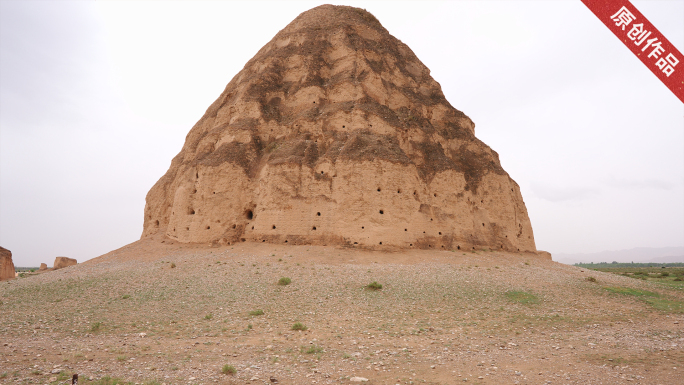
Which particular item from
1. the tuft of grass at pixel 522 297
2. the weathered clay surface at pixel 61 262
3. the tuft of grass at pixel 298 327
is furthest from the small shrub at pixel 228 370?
the weathered clay surface at pixel 61 262

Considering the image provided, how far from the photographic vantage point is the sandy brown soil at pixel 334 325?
7.98 metres

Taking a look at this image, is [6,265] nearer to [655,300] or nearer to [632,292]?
[632,292]

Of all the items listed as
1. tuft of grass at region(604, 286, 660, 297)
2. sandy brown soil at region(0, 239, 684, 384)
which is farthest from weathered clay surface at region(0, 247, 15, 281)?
tuft of grass at region(604, 286, 660, 297)

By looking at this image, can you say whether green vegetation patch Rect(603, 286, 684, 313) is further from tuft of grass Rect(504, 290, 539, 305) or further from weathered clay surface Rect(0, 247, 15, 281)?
weathered clay surface Rect(0, 247, 15, 281)

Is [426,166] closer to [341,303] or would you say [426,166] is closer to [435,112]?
[435,112]

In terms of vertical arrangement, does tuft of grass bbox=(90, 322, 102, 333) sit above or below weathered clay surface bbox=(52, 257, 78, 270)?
below

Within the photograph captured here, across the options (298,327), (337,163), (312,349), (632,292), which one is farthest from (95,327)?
(632,292)

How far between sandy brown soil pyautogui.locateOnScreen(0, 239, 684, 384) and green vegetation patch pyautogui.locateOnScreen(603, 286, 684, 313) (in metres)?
0.39

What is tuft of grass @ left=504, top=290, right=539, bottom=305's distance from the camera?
14859mm

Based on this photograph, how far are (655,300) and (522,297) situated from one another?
6087 mm

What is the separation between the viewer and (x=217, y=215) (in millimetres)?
26703

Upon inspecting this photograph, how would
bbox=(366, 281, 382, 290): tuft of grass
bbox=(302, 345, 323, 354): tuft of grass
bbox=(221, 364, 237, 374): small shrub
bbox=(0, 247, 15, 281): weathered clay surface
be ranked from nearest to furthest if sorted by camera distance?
bbox=(221, 364, 237, 374): small shrub
bbox=(302, 345, 323, 354): tuft of grass
bbox=(366, 281, 382, 290): tuft of grass
bbox=(0, 247, 15, 281): weathered clay surface

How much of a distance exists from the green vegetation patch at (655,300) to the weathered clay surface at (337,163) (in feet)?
34.6

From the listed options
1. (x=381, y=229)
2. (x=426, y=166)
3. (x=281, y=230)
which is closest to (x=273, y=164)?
(x=281, y=230)
